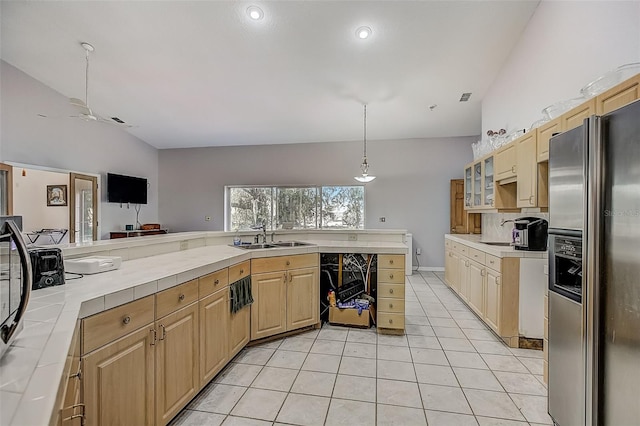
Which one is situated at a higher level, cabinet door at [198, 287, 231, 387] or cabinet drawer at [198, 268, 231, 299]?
cabinet drawer at [198, 268, 231, 299]

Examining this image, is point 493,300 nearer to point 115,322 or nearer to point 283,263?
point 283,263

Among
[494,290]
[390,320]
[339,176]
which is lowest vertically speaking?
[390,320]

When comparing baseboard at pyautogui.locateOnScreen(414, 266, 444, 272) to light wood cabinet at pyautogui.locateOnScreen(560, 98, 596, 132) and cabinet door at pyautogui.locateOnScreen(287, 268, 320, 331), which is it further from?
light wood cabinet at pyautogui.locateOnScreen(560, 98, 596, 132)

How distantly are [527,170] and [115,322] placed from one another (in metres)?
3.22

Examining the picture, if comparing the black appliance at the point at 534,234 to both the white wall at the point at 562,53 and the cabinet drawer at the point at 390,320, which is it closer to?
the white wall at the point at 562,53

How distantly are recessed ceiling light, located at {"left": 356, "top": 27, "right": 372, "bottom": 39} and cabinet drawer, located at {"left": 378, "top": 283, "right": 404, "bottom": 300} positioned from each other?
2.73 m

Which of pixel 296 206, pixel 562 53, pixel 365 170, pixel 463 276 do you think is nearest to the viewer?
pixel 562 53

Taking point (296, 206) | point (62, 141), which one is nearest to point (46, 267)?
point (62, 141)

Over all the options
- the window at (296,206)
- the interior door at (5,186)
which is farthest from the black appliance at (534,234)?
the interior door at (5,186)

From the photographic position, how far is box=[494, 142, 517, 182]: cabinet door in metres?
2.92

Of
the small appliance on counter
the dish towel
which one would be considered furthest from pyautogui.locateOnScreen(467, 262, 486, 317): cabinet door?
the small appliance on counter

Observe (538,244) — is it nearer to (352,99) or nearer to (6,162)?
(352,99)

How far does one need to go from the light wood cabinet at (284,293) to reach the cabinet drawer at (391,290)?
660 millimetres

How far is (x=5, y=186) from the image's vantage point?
4.21 m
